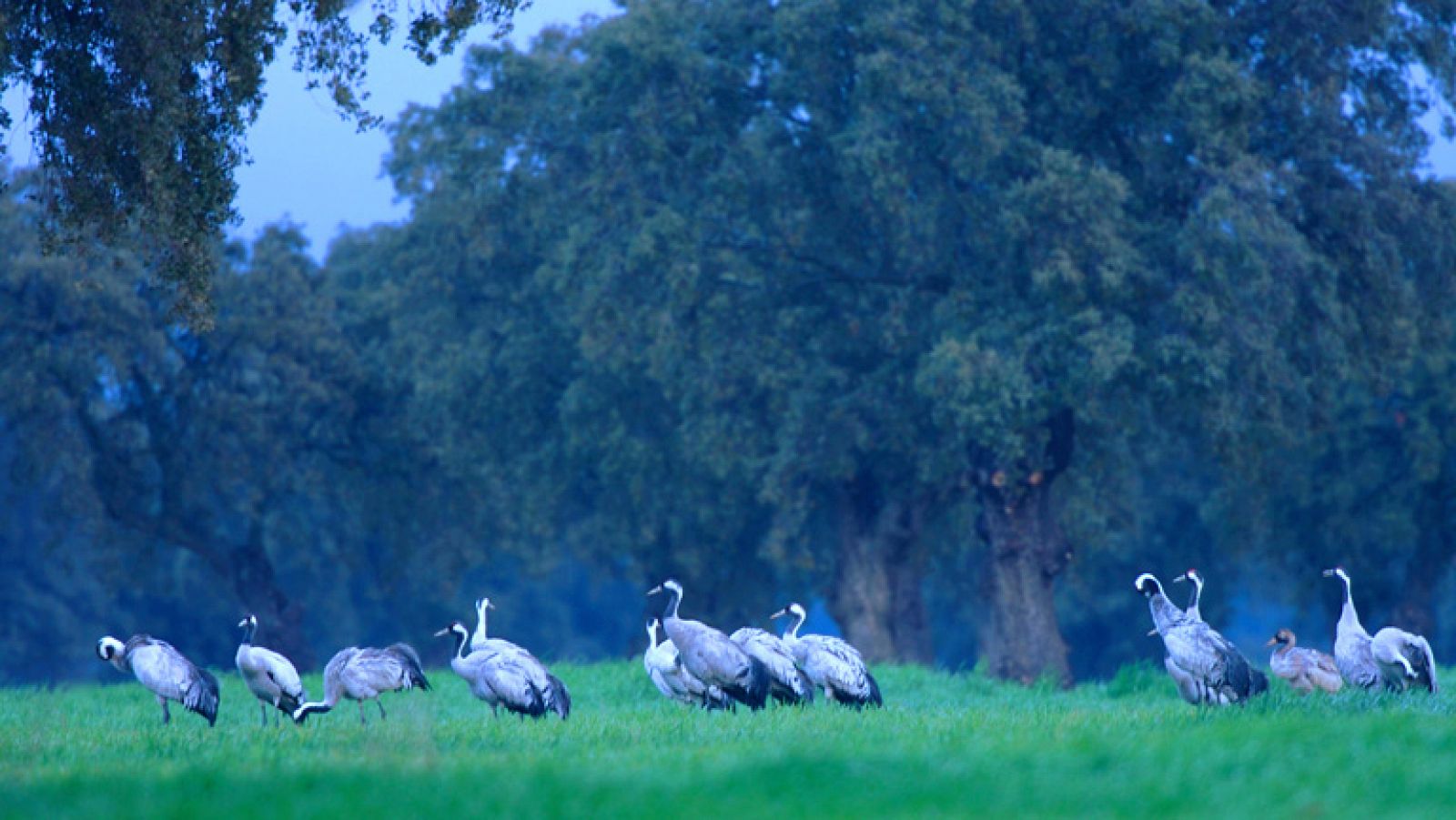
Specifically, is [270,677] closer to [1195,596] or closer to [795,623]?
[795,623]

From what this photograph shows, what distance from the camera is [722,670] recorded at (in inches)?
706

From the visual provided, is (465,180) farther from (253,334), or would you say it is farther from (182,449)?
(182,449)

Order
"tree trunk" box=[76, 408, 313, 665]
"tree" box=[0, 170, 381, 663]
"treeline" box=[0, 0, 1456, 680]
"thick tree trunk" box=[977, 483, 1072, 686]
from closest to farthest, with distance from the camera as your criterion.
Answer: "treeline" box=[0, 0, 1456, 680] → "thick tree trunk" box=[977, 483, 1072, 686] → "tree" box=[0, 170, 381, 663] → "tree trunk" box=[76, 408, 313, 665]

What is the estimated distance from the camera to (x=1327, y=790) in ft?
32.0

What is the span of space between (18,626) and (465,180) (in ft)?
74.6

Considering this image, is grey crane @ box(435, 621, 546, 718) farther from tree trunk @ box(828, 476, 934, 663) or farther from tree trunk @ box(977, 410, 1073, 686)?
tree trunk @ box(828, 476, 934, 663)

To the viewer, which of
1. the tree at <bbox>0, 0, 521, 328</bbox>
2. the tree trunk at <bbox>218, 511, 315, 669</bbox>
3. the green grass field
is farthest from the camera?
the tree trunk at <bbox>218, 511, 315, 669</bbox>

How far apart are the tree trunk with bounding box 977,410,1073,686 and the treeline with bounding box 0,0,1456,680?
79 millimetres

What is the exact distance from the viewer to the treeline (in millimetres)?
27719

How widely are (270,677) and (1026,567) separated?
16.1 meters

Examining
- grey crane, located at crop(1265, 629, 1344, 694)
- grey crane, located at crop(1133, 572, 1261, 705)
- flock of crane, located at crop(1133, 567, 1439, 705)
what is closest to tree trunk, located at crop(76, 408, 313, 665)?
grey crane, located at crop(1265, 629, 1344, 694)

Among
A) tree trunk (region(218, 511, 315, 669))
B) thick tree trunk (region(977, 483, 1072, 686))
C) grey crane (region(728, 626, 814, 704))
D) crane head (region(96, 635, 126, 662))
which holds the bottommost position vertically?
grey crane (region(728, 626, 814, 704))

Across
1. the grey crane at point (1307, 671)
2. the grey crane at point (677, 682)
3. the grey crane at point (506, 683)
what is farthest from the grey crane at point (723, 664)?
the grey crane at point (1307, 671)

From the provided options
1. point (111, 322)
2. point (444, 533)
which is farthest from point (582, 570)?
point (111, 322)
